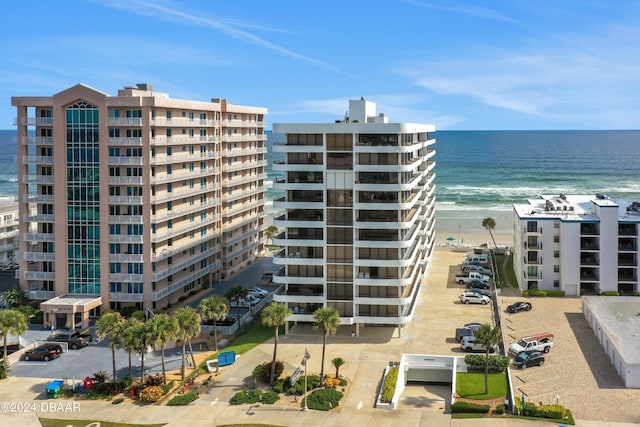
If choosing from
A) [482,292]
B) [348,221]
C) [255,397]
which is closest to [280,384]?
[255,397]

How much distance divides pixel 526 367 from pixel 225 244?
45.6 m

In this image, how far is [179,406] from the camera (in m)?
45.5

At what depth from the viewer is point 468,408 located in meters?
43.2

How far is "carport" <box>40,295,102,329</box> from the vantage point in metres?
63.5

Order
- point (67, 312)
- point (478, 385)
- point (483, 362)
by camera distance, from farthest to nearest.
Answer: point (67, 312), point (483, 362), point (478, 385)

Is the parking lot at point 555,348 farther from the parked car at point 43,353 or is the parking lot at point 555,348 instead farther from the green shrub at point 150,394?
the parked car at point 43,353

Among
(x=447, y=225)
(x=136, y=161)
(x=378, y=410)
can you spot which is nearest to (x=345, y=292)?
(x=378, y=410)

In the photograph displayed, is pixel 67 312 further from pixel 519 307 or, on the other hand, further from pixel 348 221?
pixel 519 307

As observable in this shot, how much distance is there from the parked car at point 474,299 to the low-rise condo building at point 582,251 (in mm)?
6561

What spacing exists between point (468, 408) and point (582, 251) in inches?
1437

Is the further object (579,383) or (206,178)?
(206,178)

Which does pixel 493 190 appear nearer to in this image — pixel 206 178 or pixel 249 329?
pixel 206 178

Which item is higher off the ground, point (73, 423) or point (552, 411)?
point (552, 411)

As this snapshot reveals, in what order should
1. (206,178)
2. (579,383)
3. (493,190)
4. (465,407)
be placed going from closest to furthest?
(465,407), (579,383), (206,178), (493,190)
